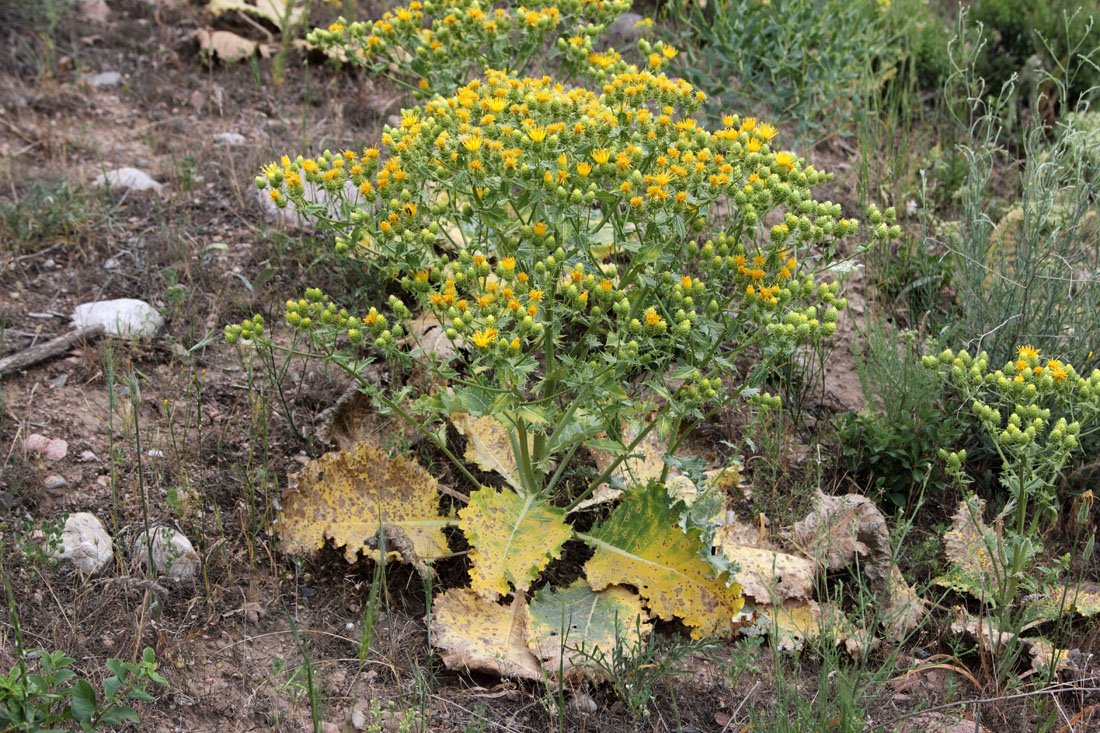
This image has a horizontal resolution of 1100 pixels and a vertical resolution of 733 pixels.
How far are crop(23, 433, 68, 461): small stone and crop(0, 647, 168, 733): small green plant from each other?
1.00m

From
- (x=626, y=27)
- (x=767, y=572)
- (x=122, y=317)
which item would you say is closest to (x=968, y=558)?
(x=767, y=572)

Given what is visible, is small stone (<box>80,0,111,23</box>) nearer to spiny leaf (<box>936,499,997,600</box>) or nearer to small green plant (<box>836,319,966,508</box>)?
small green plant (<box>836,319,966,508</box>)

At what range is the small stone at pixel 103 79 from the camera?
15.9 feet

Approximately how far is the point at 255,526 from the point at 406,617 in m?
0.54

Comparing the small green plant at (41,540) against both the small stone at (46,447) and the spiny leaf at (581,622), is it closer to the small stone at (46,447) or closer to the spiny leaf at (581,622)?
the small stone at (46,447)

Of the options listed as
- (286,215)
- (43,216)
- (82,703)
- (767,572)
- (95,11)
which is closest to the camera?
(82,703)

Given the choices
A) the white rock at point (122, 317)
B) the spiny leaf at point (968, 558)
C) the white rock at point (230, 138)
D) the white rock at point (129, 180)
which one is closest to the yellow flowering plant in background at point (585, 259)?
the spiny leaf at point (968, 558)

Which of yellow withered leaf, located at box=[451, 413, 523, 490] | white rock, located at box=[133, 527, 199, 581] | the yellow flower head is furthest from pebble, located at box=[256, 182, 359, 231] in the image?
the yellow flower head

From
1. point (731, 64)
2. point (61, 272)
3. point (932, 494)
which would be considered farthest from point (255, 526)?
point (731, 64)

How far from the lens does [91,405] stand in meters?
3.19

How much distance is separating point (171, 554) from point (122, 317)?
1.20m

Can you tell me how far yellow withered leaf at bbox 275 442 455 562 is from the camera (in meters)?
2.77

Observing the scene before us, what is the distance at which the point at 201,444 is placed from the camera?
3068 mm

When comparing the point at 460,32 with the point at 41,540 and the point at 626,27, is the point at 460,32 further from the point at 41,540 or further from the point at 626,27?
the point at 626,27
